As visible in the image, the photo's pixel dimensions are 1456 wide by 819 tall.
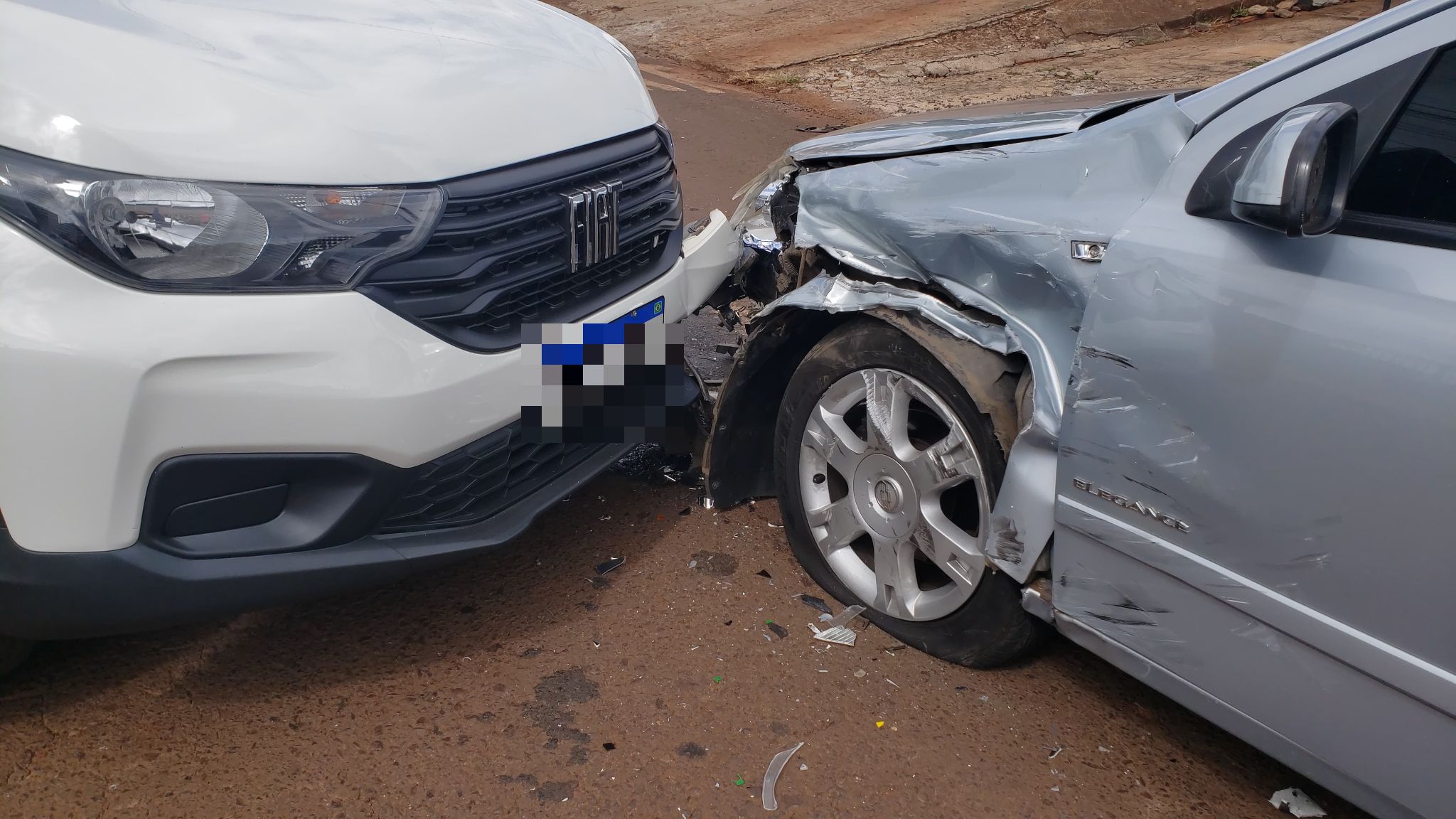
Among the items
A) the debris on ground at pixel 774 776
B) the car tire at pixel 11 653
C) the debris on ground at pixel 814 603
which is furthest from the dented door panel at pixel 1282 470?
the car tire at pixel 11 653

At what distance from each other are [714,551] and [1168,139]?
1.79 meters

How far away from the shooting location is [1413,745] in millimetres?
1734

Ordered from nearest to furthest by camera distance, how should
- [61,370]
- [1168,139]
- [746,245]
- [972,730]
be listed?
[61,370]
[1168,139]
[972,730]
[746,245]

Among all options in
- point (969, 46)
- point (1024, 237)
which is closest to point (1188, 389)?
point (1024, 237)

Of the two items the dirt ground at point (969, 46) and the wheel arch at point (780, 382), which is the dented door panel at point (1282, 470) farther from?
the dirt ground at point (969, 46)

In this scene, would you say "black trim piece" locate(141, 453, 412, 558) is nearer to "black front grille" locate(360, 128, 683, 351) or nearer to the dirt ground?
"black front grille" locate(360, 128, 683, 351)

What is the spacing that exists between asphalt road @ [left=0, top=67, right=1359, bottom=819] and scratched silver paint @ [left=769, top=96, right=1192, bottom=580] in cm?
51

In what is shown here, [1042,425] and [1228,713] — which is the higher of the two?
[1042,425]

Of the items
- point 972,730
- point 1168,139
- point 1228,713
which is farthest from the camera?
point 972,730

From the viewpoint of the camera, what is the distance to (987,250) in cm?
238

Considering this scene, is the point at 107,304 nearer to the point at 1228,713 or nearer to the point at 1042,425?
the point at 1042,425

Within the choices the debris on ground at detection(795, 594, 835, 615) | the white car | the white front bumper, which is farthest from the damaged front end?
the white front bumper

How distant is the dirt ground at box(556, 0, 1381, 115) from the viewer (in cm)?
1044

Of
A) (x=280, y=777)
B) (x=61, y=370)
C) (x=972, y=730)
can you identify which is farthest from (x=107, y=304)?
(x=972, y=730)
